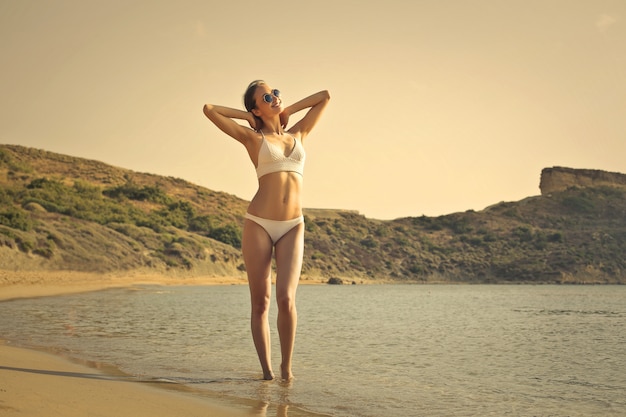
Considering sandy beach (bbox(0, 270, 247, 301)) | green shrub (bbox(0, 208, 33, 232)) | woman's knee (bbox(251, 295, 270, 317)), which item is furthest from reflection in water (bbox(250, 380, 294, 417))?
green shrub (bbox(0, 208, 33, 232))

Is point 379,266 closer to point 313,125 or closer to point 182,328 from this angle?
point 182,328

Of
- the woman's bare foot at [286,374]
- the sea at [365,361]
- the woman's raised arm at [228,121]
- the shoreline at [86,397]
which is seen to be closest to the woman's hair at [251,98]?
the woman's raised arm at [228,121]

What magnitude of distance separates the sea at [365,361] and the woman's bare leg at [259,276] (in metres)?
0.30

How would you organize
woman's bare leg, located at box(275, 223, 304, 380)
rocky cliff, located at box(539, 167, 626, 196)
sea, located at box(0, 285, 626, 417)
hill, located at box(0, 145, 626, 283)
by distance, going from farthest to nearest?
1. rocky cliff, located at box(539, 167, 626, 196)
2. hill, located at box(0, 145, 626, 283)
3. woman's bare leg, located at box(275, 223, 304, 380)
4. sea, located at box(0, 285, 626, 417)

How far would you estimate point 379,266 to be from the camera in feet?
201

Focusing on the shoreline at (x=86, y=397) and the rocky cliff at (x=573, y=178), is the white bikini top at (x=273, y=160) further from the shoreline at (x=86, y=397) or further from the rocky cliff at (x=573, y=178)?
the rocky cliff at (x=573, y=178)

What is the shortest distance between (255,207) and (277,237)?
297 millimetres

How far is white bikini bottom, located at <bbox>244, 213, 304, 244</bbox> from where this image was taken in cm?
575

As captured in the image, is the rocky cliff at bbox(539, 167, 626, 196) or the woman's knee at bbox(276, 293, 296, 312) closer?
the woman's knee at bbox(276, 293, 296, 312)

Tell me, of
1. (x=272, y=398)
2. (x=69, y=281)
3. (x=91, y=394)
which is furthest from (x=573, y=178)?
(x=91, y=394)

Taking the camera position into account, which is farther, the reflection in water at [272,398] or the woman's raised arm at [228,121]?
the woman's raised arm at [228,121]

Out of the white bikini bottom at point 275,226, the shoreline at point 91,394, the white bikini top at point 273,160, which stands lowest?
the shoreline at point 91,394

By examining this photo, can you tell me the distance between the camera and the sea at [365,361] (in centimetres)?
530

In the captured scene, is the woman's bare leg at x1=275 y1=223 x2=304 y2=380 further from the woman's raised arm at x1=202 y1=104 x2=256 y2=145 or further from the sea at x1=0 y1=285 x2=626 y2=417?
the woman's raised arm at x1=202 y1=104 x2=256 y2=145
